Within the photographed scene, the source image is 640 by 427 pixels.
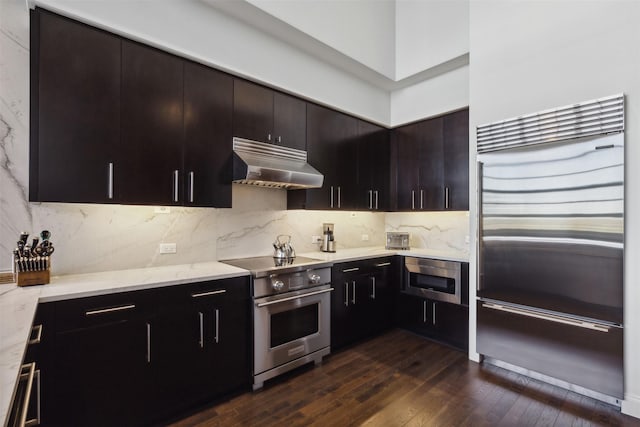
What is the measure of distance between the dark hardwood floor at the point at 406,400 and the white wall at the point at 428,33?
3.14 m

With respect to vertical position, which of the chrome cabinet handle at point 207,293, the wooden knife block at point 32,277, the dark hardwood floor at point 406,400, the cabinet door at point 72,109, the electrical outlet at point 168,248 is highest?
the cabinet door at point 72,109

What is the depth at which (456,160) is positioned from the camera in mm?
3549

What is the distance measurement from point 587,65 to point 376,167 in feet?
7.04

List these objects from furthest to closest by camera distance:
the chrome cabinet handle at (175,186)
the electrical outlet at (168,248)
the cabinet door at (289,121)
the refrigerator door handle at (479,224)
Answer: the cabinet door at (289,121) < the refrigerator door handle at (479,224) < the electrical outlet at (168,248) < the chrome cabinet handle at (175,186)

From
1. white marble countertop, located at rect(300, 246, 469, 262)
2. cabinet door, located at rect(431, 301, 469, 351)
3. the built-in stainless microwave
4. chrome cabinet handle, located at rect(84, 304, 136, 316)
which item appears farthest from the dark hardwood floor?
white marble countertop, located at rect(300, 246, 469, 262)

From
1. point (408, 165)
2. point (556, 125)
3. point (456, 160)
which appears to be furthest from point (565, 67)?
point (408, 165)

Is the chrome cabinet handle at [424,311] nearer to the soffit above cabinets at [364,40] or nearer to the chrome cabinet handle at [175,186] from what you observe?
the soffit above cabinets at [364,40]

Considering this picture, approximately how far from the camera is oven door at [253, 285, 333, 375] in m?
2.45

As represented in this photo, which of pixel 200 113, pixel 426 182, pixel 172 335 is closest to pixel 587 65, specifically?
pixel 426 182

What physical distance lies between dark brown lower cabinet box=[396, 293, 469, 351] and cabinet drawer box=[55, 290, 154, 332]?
8.91ft

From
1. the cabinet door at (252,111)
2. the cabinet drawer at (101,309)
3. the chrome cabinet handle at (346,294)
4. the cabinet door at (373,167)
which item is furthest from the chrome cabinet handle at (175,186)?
the cabinet door at (373,167)

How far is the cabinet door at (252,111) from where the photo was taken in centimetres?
273

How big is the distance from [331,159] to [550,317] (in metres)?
2.45

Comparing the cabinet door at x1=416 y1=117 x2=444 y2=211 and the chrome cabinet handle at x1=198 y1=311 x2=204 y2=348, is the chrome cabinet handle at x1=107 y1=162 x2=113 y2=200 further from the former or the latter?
the cabinet door at x1=416 y1=117 x2=444 y2=211
